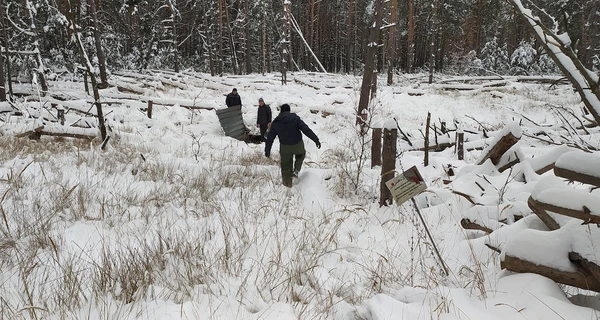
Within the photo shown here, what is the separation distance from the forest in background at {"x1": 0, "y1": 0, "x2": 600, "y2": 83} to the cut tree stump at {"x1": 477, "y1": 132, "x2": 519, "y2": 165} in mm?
13561

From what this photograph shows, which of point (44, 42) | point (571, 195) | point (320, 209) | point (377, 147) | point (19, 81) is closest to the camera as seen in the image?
point (571, 195)

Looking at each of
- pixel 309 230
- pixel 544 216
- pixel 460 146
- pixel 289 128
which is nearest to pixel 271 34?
pixel 460 146

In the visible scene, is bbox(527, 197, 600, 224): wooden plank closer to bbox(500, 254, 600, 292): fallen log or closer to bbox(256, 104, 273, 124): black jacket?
bbox(500, 254, 600, 292): fallen log

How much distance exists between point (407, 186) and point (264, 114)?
8.99 meters

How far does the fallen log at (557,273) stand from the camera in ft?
6.13

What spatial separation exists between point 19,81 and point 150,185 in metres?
17.2

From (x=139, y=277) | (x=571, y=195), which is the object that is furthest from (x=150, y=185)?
(x=571, y=195)

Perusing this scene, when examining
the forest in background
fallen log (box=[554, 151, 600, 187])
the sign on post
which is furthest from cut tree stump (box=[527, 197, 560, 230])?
the forest in background

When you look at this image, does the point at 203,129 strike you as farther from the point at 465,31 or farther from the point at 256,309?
the point at 465,31

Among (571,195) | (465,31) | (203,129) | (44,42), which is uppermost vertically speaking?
(465,31)

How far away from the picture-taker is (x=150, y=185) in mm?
4844

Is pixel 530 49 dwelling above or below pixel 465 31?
below

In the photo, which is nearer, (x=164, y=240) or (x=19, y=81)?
(x=164, y=240)

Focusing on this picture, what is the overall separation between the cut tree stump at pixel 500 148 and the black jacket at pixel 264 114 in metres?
7.55
